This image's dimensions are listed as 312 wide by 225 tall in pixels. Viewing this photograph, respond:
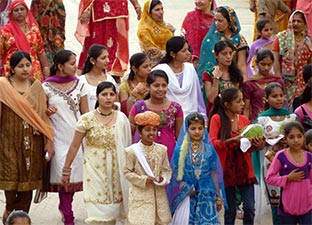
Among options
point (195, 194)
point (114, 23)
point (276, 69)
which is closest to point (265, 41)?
point (276, 69)

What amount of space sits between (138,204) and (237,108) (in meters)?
1.23

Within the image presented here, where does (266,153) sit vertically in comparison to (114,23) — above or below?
below

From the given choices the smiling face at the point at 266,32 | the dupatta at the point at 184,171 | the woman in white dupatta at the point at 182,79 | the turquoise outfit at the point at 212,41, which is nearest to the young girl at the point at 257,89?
the woman in white dupatta at the point at 182,79

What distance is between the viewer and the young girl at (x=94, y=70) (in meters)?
11.3

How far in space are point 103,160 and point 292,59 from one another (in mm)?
3419

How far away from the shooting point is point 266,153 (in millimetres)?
10766

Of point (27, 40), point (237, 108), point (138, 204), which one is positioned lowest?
point (138, 204)

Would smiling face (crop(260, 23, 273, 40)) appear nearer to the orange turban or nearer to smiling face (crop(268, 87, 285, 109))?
smiling face (crop(268, 87, 285, 109))

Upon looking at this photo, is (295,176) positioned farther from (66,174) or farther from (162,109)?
(66,174)

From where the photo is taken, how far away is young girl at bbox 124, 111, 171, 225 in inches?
392

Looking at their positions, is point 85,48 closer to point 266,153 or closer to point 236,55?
point 236,55

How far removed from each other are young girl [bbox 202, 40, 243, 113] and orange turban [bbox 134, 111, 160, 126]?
1500 millimetres

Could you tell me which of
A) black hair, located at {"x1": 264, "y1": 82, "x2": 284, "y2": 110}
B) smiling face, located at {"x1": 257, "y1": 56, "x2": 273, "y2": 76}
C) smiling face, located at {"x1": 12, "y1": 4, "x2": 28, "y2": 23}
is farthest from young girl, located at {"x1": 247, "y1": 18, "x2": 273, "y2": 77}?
black hair, located at {"x1": 264, "y1": 82, "x2": 284, "y2": 110}

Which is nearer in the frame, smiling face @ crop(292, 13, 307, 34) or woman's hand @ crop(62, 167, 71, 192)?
woman's hand @ crop(62, 167, 71, 192)
